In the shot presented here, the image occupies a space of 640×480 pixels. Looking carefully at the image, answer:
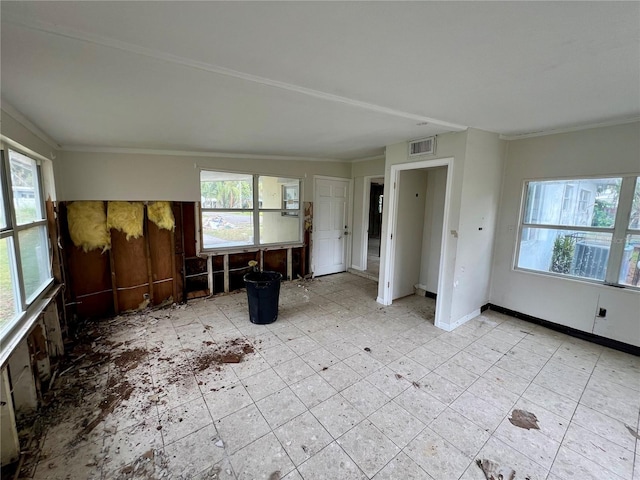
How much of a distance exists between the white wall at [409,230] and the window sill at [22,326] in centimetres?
407

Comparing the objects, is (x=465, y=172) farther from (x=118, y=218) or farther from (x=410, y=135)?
(x=118, y=218)

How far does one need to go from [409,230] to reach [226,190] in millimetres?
3214

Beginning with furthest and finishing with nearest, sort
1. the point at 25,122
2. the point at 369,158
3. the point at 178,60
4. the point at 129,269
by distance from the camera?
the point at 369,158 < the point at 129,269 < the point at 25,122 < the point at 178,60

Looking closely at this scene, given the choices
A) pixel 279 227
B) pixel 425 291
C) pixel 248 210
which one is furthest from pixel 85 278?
pixel 425 291

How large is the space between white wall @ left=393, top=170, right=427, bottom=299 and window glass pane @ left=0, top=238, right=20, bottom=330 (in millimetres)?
4120

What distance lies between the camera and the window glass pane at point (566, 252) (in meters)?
3.14

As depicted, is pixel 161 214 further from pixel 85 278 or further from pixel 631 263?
pixel 631 263

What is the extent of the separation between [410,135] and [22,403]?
14.7 feet

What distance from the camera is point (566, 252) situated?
340cm

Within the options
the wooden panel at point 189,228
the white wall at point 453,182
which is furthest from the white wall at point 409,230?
the wooden panel at point 189,228

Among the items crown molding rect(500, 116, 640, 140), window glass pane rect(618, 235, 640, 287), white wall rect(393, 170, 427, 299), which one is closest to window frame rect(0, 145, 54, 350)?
white wall rect(393, 170, 427, 299)

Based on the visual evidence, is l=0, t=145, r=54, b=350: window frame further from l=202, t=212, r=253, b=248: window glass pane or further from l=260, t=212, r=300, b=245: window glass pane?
l=260, t=212, r=300, b=245: window glass pane

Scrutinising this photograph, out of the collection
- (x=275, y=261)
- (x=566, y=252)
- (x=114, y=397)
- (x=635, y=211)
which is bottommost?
(x=114, y=397)

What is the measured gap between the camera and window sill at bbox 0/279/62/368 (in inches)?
68.5
